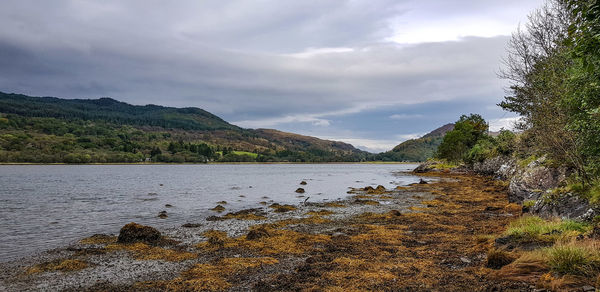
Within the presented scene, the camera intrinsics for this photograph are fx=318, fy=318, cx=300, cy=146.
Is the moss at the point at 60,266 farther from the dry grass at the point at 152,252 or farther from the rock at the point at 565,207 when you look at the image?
the rock at the point at 565,207

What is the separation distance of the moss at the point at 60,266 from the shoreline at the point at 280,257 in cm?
9

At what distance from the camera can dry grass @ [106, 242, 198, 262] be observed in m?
11.4

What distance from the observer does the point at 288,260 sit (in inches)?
423

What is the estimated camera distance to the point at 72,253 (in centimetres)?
1237

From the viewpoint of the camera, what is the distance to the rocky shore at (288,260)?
26.9 ft

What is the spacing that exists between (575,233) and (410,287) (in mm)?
5668

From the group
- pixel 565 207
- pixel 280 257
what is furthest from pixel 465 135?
pixel 280 257

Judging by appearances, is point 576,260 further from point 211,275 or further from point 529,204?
point 529,204

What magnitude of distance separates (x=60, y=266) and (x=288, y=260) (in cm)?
743

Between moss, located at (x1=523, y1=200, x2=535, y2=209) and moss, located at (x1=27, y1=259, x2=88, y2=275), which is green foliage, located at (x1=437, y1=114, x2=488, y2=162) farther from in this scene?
moss, located at (x1=27, y1=259, x2=88, y2=275)

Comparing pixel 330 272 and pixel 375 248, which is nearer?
pixel 330 272

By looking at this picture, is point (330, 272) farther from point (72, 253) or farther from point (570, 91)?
point (570, 91)

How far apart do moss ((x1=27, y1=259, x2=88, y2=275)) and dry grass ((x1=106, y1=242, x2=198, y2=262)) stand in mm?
1757

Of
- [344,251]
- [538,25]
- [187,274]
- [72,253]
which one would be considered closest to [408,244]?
[344,251]
